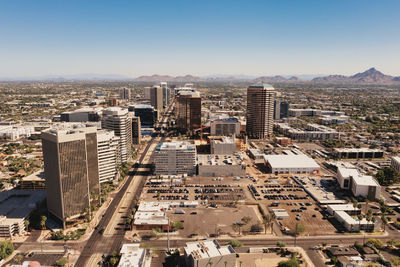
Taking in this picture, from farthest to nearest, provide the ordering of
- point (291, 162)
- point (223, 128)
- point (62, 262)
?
point (223, 128) < point (291, 162) < point (62, 262)

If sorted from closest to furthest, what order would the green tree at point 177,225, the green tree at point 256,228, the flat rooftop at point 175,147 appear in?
the green tree at point 256,228
the green tree at point 177,225
the flat rooftop at point 175,147

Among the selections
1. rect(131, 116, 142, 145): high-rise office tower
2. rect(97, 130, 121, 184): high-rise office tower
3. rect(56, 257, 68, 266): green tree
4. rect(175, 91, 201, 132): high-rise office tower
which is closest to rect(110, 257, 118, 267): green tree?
rect(56, 257, 68, 266): green tree

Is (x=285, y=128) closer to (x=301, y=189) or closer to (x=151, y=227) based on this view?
(x=301, y=189)

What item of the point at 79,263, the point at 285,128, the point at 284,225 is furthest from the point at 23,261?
the point at 285,128

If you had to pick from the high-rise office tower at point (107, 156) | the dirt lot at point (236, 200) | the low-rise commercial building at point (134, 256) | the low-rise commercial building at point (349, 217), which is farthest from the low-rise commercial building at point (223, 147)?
the low-rise commercial building at point (134, 256)

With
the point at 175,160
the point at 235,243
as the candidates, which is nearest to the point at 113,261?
the point at 235,243

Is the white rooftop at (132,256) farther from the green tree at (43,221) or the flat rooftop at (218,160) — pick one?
the flat rooftop at (218,160)

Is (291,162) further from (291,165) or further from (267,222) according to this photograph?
(267,222)
